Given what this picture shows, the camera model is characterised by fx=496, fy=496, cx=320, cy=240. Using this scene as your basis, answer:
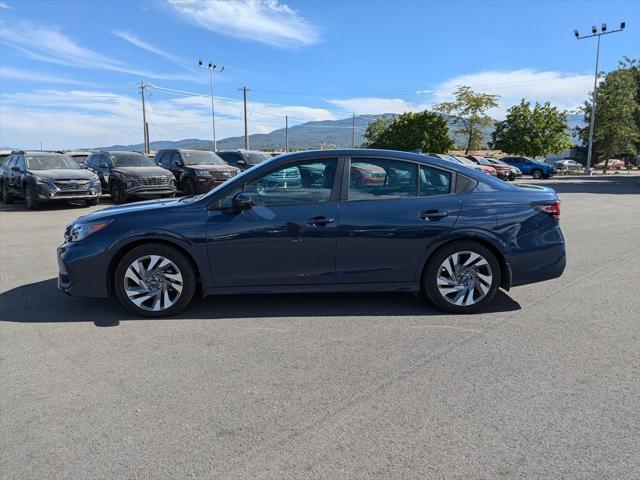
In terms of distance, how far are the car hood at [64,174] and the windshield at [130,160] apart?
1.94 metres

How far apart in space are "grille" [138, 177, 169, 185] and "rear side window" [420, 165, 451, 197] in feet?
40.0

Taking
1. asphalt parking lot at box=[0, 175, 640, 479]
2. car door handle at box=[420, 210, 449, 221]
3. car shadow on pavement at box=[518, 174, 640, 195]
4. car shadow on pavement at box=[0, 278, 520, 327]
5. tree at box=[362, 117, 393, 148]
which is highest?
tree at box=[362, 117, 393, 148]

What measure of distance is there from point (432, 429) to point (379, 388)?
55cm

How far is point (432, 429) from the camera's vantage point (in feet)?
9.38

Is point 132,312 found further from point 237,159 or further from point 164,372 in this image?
point 237,159

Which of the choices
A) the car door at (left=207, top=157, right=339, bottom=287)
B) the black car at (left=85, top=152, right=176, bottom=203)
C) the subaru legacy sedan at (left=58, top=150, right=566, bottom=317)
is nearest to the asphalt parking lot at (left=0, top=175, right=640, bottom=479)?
the subaru legacy sedan at (left=58, top=150, right=566, bottom=317)

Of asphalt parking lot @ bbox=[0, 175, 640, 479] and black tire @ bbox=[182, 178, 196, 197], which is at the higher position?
black tire @ bbox=[182, 178, 196, 197]

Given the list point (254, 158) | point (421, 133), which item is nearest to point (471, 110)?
point (421, 133)

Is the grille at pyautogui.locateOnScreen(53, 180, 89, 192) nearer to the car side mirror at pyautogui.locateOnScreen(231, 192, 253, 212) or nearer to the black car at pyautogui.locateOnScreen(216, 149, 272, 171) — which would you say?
the black car at pyautogui.locateOnScreen(216, 149, 272, 171)

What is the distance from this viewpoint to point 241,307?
5.09m

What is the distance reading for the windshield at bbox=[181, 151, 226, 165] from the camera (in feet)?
57.8

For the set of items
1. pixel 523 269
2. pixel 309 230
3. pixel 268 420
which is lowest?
pixel 268 420

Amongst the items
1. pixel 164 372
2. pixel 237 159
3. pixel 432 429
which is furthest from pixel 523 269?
pixel 237 159

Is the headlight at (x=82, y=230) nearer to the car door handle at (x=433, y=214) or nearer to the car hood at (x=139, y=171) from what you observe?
the car door handle at (x=433, y=214)
